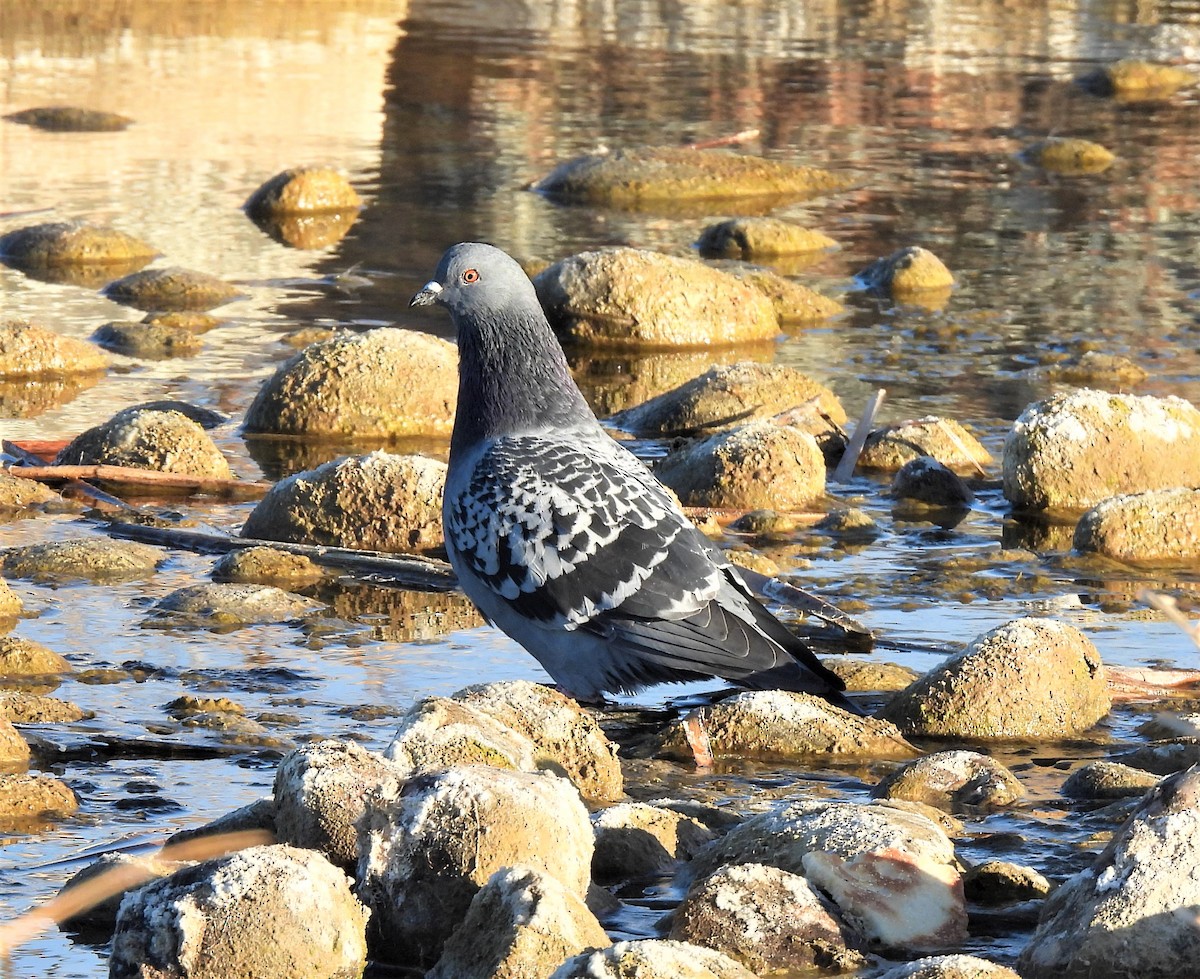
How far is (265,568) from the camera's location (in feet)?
24.3

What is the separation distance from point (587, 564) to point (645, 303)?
635 cm

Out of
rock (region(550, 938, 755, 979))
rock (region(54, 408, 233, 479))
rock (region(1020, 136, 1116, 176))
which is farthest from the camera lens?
rock (region(1020, 136, 1116, 176))

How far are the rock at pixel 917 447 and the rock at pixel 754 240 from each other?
5.62 metres

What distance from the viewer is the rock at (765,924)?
13.7 ft

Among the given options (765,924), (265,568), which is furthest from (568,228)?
(765,924)

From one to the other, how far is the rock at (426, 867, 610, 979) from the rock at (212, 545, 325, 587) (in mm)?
3575

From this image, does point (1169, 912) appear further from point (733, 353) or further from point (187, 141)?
point (187, 141)

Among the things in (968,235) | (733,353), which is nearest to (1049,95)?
(968,235)

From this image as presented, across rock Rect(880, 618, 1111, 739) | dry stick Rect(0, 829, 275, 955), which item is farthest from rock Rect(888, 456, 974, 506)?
dry stick Rect(0, 829, 275, 955)

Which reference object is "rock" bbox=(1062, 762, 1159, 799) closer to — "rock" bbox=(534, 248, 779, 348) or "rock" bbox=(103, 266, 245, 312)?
"rock" bbox=(534, 248, 779, 348)

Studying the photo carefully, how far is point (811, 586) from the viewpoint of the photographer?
7469mm

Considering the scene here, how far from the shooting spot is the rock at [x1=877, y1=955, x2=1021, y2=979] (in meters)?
3.70

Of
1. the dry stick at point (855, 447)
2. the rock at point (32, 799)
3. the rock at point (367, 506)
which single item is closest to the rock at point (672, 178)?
the dry stick at point (855, 447)

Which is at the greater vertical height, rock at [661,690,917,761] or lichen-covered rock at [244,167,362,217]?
lichen-covered rock at [244,167,362,217]
